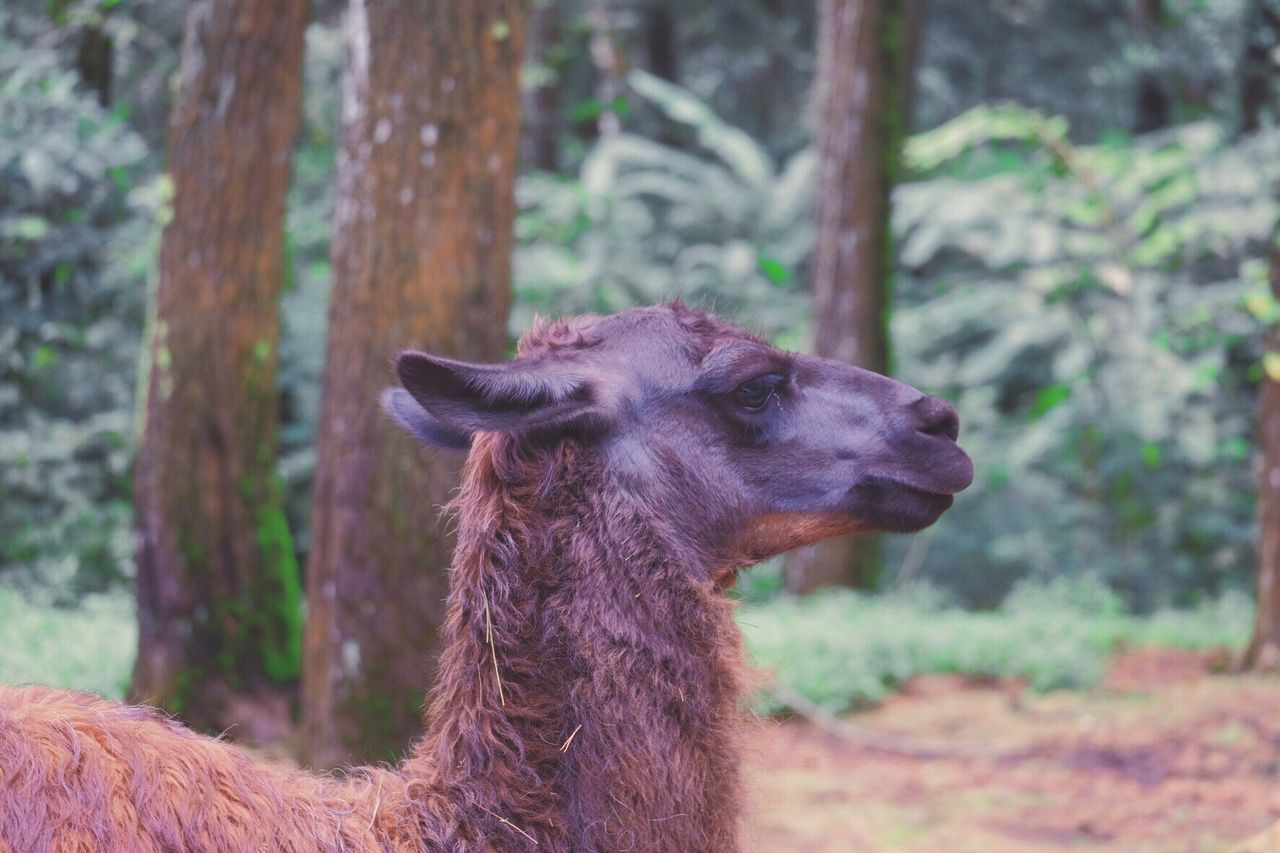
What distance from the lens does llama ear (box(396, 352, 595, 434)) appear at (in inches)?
94.2

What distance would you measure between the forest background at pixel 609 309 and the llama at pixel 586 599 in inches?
25.6

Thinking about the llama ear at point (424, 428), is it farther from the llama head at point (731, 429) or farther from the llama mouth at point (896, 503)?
the llama mouth at point (896, 503)

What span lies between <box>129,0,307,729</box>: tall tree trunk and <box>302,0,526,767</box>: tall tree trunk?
2.22 metres

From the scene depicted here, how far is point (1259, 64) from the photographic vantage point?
35.5 ft

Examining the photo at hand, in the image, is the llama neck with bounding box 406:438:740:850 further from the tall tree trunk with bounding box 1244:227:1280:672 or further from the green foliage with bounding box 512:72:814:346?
the green foliage with bounding box 512:72:814:346

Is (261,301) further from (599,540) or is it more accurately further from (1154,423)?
(1154,423)

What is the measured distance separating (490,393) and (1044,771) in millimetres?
4898

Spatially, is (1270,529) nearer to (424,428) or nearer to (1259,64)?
(1259,64)

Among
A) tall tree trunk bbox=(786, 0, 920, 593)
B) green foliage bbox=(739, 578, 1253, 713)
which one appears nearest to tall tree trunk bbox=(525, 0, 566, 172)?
tall tree trunk bbox=(786, 0, 920, 593)

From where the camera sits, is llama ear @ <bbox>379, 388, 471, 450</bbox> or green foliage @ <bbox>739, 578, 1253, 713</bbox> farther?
green foliage @ <bbox>739, 578, 1253, 713</bbox>

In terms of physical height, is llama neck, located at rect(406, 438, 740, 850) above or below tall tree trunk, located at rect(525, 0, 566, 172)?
below

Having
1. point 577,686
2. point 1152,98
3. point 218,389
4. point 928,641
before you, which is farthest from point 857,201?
point 1152,98

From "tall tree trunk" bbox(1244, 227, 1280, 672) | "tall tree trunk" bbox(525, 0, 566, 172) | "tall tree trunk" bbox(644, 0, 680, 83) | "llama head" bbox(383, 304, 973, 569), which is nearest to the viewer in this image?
"llama head" bbox(383, 304, 973, 569)

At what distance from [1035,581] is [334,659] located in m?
9.03
